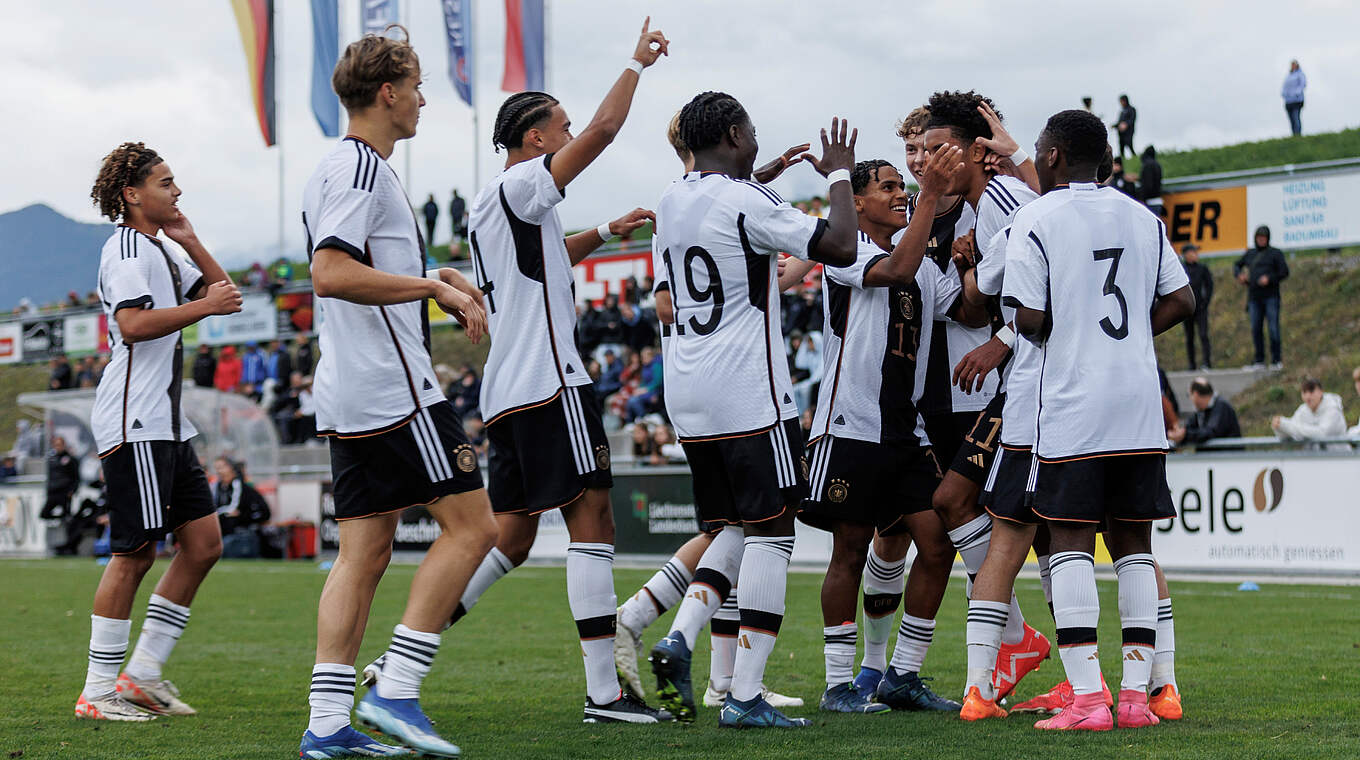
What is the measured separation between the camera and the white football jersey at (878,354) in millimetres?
5898

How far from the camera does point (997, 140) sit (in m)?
5.89

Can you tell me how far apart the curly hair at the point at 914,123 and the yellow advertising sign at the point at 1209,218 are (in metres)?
17.1

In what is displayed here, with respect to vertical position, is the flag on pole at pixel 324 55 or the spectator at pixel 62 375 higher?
the flag on pole at pixel 324 55

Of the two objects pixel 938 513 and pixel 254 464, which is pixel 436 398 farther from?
pixel 254 464

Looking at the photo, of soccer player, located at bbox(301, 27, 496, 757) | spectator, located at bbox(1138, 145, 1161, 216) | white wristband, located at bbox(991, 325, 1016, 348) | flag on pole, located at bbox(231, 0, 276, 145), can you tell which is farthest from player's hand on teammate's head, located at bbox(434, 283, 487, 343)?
flag on pole, located at bbox(231, 0, 276, 145)

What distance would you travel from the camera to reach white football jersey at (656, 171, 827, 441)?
5.24m

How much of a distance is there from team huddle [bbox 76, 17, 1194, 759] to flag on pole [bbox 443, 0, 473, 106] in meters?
26.3

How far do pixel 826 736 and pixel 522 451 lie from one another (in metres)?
1.62

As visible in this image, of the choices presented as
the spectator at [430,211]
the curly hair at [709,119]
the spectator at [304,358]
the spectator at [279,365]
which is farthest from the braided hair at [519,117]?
the spectator at [430,211]

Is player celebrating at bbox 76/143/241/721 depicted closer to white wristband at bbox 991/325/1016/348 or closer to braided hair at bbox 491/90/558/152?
braided hair at bbox 491/90/558/152

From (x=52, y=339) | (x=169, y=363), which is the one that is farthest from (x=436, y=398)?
(x=52, y=339)

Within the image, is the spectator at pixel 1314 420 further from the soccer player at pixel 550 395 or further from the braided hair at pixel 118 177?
the braided hair at pixel 118 177

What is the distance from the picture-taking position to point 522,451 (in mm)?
5500

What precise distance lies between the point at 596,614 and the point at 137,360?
101 inches
